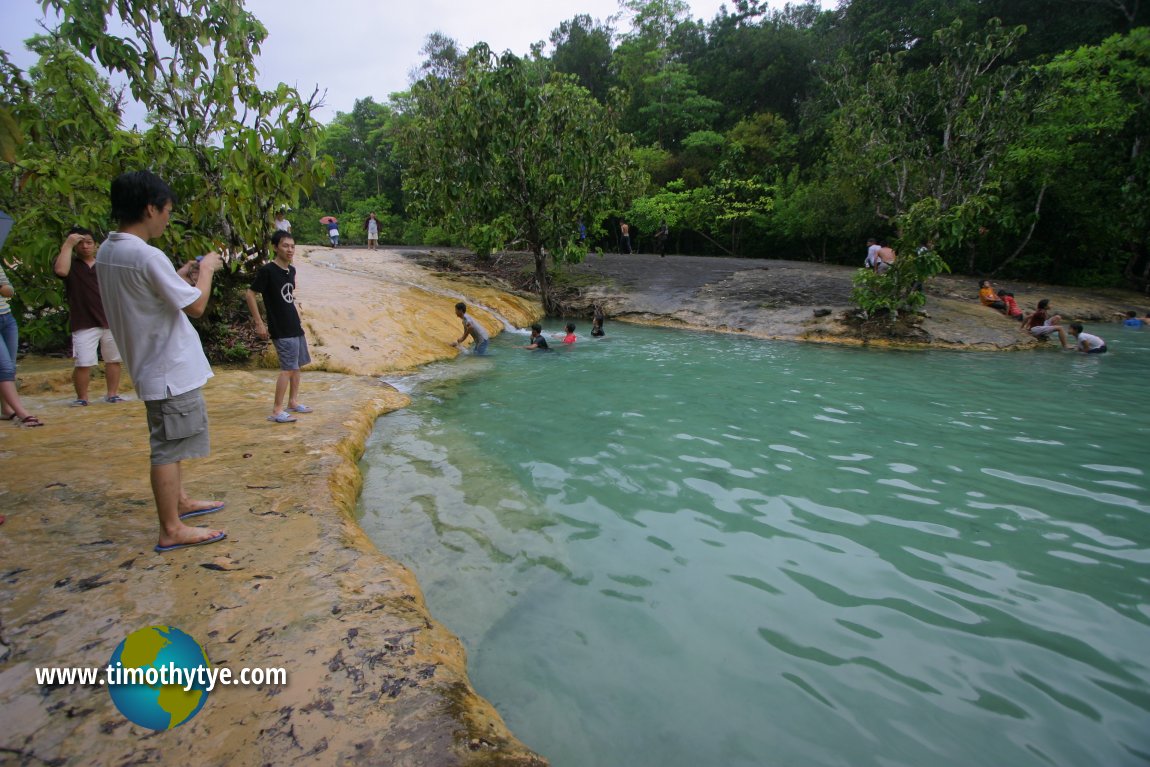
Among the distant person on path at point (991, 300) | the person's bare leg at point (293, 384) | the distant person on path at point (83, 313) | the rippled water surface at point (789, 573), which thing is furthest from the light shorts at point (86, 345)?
the distant person on path at point (991, 300)

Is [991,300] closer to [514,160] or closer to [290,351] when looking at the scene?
[514,160]

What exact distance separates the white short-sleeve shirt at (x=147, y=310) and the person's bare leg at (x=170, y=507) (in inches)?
15.7

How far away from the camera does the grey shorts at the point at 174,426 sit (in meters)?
2.89

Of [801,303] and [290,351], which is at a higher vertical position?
[801,303]

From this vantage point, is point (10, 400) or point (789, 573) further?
point (10, 400)

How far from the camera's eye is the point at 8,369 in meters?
4.81

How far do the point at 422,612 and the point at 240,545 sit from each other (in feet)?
3.85

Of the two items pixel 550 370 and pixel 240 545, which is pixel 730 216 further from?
pixel 240 545
